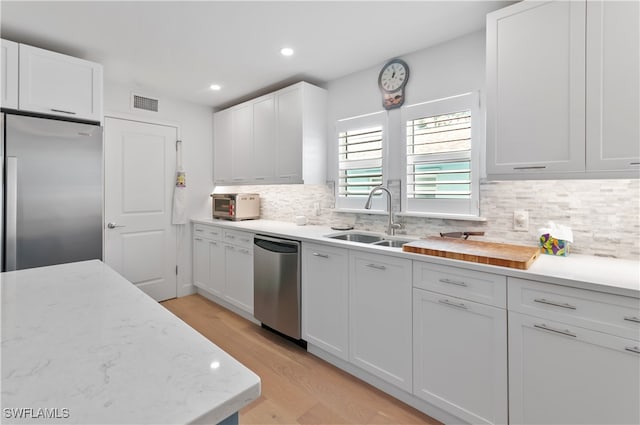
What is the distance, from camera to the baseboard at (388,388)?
6.08 ft

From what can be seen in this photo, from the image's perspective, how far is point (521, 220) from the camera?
81.5 inches

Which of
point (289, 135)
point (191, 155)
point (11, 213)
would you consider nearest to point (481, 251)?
point (289, 135)

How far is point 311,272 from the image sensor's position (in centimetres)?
255

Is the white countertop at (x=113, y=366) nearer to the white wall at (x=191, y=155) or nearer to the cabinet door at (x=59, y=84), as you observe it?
the cabinet door at (x=59, y=84)

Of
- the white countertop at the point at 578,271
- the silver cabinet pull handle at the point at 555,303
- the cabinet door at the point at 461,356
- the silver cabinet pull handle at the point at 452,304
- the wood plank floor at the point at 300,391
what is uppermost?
the white countertop at the point at 578,271

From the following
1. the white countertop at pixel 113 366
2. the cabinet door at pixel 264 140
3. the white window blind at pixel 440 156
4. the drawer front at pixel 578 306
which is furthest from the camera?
the cabinet door at pixel 264 140

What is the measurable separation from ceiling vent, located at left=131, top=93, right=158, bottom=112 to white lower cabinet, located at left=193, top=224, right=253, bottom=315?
58.0 inches

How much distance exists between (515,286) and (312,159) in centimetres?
207

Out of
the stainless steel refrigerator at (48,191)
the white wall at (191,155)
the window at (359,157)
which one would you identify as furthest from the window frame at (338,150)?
the stainless steel refrigerator at (48,191)

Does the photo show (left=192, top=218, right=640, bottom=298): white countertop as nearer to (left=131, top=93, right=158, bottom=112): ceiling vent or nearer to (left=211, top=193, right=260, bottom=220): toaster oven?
(left=211, top=193, right=260, bottom=220): toaster oven

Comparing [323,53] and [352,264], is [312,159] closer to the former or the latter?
[323,53]

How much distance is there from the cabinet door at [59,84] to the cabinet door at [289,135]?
1.57m

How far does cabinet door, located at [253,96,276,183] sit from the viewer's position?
11.0 feet

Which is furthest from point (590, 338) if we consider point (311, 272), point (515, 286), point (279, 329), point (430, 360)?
point (279, 329)
